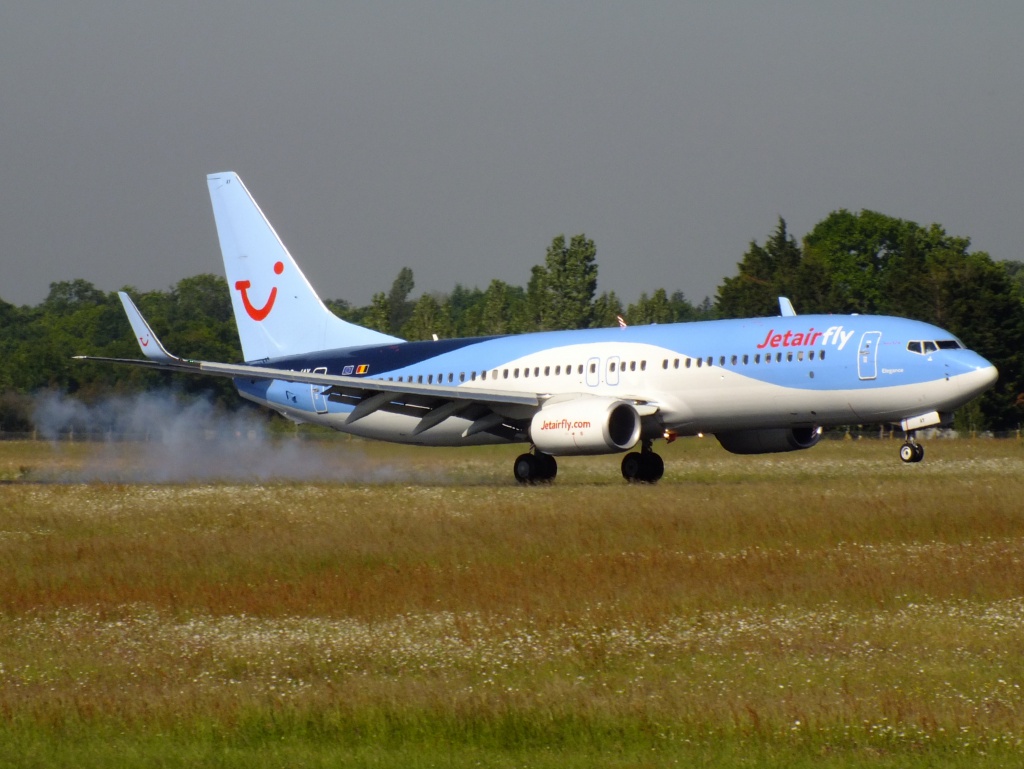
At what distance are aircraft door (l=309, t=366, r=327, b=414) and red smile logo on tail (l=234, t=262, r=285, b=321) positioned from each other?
3115 millimetres

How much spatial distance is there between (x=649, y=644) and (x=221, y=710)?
388 centimetres

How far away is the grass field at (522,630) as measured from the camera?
9.25m

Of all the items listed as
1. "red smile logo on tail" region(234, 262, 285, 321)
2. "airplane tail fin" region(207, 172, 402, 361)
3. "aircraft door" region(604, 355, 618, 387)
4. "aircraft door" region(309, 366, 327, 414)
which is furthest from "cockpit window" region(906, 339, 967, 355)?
"red smile logo on tail" region(234, 262, 285, 321)

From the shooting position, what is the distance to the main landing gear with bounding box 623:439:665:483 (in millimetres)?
31031

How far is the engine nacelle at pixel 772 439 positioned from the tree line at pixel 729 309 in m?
27.7

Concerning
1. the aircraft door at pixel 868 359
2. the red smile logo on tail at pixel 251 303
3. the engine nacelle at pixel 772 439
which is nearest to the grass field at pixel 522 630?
the aircraft door at pixel 868 359

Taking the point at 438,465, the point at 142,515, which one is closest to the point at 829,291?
the point at 438,465

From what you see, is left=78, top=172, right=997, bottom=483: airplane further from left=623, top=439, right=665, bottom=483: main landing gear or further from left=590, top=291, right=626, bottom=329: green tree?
left=590, top=291, right=626, bottom=329: green tree

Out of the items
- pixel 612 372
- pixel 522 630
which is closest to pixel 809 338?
pixel 612 372

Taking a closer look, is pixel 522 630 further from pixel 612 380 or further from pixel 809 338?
pixel 612 380

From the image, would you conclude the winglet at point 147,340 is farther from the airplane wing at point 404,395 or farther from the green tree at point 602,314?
the green tree at point 602,314

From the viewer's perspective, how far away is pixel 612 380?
30.0 m

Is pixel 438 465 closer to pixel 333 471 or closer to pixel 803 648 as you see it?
pixel 333 471

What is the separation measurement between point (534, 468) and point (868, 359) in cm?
761
